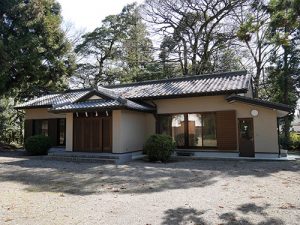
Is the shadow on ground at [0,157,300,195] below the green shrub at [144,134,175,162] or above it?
below

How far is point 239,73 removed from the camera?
16422mm

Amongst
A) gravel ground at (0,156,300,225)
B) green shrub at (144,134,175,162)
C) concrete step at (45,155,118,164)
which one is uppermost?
green shrub at (144,134,175,162)

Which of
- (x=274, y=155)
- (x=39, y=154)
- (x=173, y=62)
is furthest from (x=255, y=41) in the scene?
(x=39, y=154)

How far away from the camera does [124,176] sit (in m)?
Result: 9.53

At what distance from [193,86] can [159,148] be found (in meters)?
4.59

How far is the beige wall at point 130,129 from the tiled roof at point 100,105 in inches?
19.8

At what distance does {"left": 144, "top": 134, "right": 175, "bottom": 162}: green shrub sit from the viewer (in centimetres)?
1290

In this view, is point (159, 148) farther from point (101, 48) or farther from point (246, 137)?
point (101, 48)

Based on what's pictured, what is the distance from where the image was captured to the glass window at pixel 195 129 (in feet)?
49.2

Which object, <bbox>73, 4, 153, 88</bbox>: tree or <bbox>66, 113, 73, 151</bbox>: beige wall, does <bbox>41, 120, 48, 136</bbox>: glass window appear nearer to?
<bbox>66, 113, 73, 151</bbox>: beige wall

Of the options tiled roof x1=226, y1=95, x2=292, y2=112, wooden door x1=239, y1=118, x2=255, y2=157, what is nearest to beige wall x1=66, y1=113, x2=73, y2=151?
tiled roof x1=226, y1=95, x2=292, y2=112

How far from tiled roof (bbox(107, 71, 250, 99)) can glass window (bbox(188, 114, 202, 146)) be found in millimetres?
1379

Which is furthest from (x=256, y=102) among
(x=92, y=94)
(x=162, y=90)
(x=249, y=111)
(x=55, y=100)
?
(x=55, y=100)

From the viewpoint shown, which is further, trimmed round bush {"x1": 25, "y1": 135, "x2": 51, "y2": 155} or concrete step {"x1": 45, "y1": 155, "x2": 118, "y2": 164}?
trimmed round bush {"x1": 25, "y1": 135, "x2": 51, "y2": 155}
